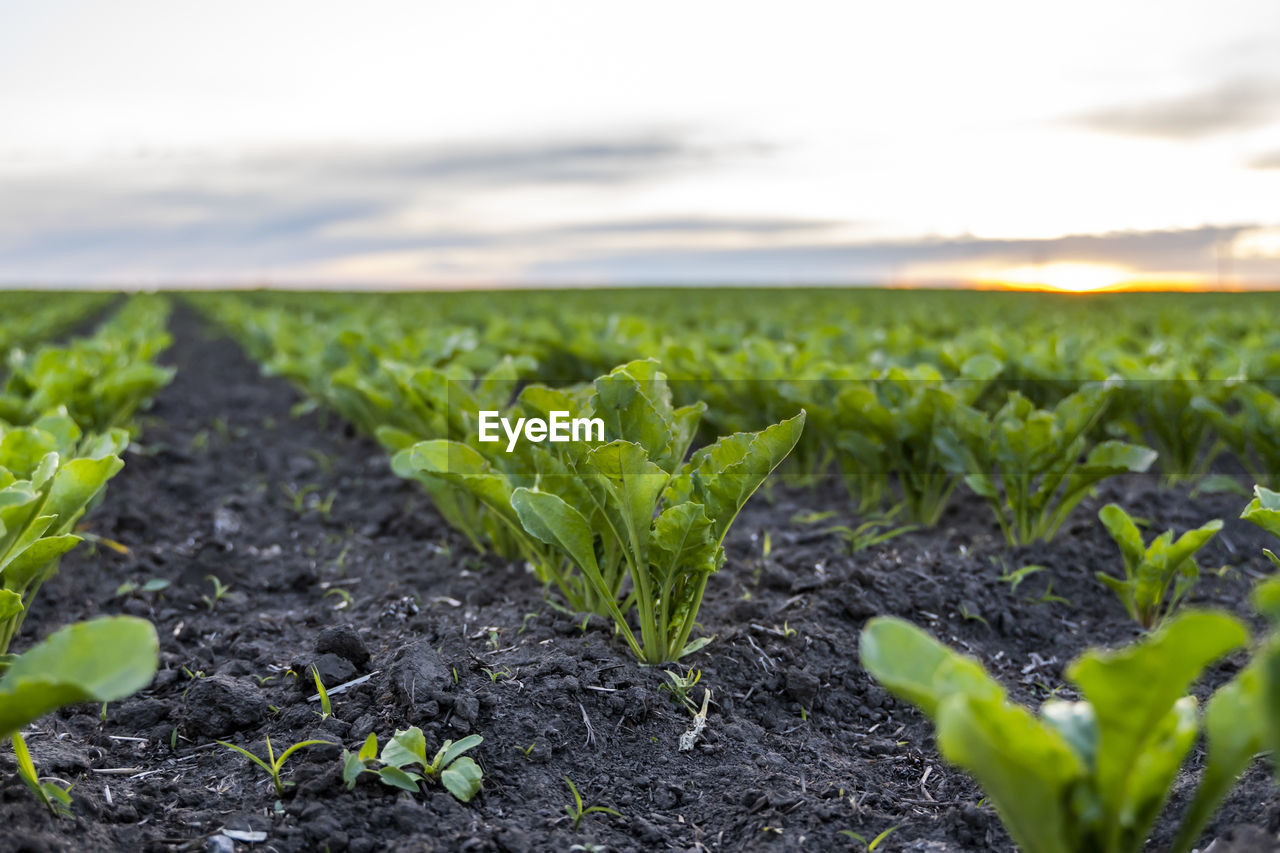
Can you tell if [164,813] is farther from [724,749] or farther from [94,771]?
[724,749]

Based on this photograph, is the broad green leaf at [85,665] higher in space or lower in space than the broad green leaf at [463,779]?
higher

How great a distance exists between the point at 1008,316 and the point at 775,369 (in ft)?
46.4

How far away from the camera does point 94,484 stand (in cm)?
254

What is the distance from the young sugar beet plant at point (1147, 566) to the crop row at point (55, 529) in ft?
9.11

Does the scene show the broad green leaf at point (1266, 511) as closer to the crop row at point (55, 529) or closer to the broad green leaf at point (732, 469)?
the broad green leaf at point (732, 469)

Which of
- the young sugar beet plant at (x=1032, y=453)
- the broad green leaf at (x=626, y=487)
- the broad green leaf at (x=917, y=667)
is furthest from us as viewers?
the young sugar beet plant at (x=1032, y=453)

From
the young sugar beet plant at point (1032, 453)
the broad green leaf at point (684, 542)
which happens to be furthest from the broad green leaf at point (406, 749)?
the young sugar beet plant at point (1032, 453)

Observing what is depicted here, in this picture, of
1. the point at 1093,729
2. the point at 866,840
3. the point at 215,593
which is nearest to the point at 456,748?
the point at 866,840

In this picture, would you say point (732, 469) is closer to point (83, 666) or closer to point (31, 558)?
point (83, 666)

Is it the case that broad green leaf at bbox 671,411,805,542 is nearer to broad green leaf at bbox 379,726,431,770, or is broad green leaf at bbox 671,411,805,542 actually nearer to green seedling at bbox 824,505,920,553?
broad green leaf at bbox 379,726,431,770

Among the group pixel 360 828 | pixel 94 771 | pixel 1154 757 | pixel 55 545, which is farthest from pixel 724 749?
pixel 55 545

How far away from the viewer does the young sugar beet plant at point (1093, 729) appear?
1.22m

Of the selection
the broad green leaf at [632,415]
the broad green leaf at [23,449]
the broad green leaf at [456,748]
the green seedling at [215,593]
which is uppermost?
the broad green leaf at [632,415]

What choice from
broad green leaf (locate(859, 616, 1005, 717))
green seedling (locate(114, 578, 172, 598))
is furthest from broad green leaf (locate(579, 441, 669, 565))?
green seedling (locate(114, 578, 172, 598))
